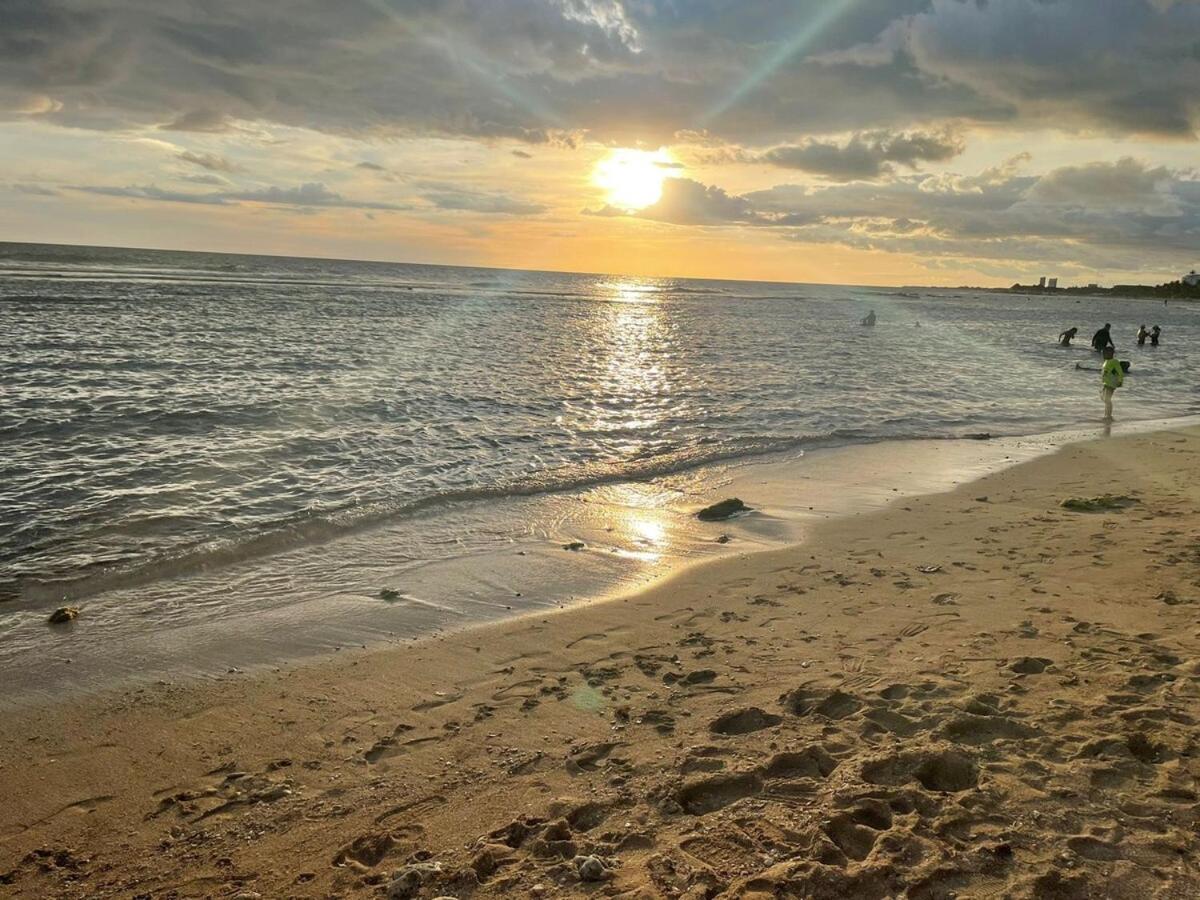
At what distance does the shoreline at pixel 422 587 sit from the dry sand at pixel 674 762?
1.44 feet

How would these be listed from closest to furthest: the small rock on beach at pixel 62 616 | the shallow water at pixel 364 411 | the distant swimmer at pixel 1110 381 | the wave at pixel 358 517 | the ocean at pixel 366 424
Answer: the small rock on beach at pixel 62 616, the wave at pixel 358 517, the ocean at pixel 366 424, the shallow water at pixel 364 411, the distant swimmer at pixel 1110 381

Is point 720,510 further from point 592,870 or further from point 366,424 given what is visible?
point 366,424

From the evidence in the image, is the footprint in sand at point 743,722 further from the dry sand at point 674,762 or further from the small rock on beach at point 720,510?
the small rock on beach at point 720,510

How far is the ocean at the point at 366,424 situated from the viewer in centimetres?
880

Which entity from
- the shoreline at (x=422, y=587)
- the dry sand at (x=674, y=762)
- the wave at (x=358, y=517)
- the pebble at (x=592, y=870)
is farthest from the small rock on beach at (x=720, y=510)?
the pebble at (x=592, y=870)

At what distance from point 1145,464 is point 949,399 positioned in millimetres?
9312

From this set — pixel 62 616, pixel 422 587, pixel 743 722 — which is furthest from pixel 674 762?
pixel 62 616

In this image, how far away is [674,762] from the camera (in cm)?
441

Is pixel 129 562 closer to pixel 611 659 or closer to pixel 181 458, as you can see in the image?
pixel 181 458

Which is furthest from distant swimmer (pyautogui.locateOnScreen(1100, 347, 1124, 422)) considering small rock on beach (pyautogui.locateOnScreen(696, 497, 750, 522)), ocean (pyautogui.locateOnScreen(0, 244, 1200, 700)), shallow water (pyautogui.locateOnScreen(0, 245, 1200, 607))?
small rock on beach (pyautogui.locateOnScreen(696, 497, 750, 522))

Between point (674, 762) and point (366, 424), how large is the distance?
12913 mm

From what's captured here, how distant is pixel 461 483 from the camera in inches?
472

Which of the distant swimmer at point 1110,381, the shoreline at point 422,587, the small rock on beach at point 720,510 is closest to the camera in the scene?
the shoreline at point 422,587

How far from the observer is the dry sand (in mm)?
3525
